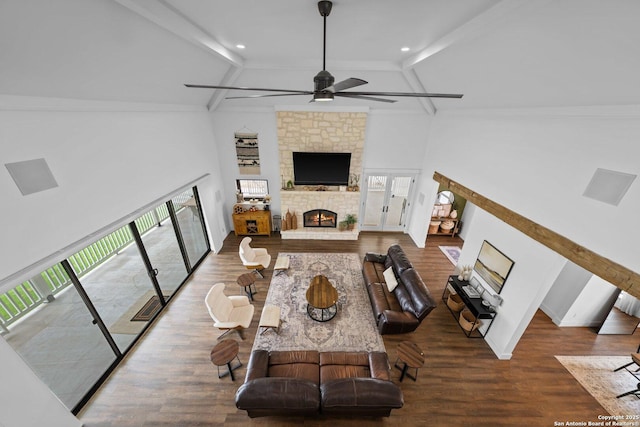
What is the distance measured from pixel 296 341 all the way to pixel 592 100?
19.0 ft

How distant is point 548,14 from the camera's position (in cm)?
227

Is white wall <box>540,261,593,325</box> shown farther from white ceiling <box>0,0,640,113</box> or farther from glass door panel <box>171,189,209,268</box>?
glass door panel <box>171,189,209,268</box>

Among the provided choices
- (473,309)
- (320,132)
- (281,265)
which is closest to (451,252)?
(473,309)

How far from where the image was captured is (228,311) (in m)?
4.57

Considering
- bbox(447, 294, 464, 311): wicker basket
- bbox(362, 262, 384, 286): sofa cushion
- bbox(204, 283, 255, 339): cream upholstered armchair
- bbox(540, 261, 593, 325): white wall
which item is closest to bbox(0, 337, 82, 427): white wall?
bbox(204, 283, 255, 339): cream upholstered armchair

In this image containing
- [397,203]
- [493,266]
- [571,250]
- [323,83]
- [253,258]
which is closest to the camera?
[323,83]

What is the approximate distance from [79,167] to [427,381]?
6347 millimetres

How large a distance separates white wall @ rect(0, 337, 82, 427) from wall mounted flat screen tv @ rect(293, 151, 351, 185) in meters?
6.30

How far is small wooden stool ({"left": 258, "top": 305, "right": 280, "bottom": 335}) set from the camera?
14.6 feet

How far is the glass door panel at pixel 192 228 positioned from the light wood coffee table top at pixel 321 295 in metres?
3.66

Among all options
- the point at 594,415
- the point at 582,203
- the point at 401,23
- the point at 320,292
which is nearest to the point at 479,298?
the point at 594,415

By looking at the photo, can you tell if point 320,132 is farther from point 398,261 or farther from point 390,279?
point 390,279

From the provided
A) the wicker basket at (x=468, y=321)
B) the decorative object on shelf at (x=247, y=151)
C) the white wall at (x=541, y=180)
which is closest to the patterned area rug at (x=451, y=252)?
the white wall at (x=541, y=180)

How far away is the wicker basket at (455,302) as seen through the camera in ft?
16.3
